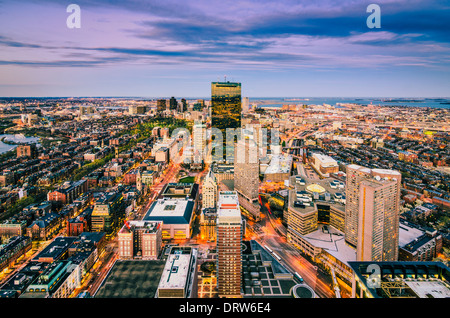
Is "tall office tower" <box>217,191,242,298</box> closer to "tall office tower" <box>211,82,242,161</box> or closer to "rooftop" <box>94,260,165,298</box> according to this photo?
"rooftop" <box>94,260,165,298</box>

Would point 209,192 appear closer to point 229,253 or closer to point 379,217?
point 229,253

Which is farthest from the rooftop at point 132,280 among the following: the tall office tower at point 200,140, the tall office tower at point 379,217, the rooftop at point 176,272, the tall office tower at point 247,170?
the tall office tower at point 200,140

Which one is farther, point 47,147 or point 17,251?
point 47,147

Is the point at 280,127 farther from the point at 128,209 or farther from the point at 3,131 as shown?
the point at 3,131

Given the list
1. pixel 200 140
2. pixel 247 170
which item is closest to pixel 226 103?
pixel 200 140

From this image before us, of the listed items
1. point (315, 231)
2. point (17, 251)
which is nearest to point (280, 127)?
point (315, 231)

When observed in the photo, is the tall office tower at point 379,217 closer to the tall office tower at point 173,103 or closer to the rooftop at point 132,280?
the rooftop at point 132,280
